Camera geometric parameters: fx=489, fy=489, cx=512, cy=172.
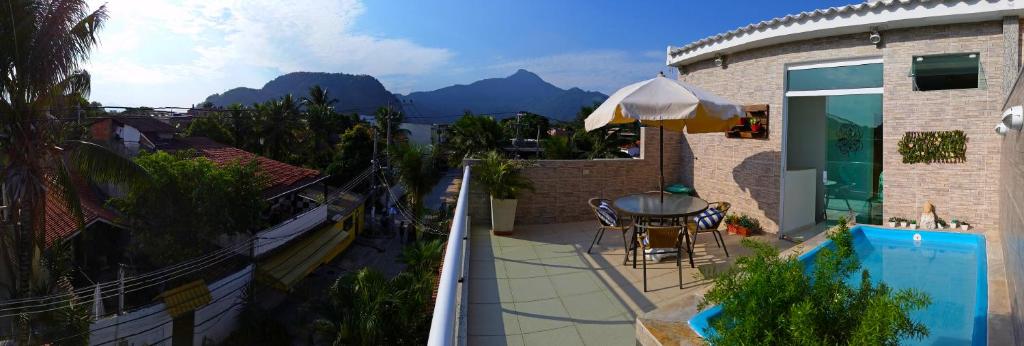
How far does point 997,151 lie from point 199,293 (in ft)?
66.2

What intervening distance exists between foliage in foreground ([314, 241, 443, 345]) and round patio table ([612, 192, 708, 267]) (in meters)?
2.90

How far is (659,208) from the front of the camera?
6254 mm

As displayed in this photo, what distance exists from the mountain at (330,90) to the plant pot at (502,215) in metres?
→ 144

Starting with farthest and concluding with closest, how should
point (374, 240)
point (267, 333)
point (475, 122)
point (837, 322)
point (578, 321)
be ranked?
point (374, 240), point (475, 122), point (267, 333), point (578, 321), point (837, 322)

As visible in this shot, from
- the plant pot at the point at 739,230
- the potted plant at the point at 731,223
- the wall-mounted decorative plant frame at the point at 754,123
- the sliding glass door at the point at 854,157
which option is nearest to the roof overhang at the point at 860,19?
the wall-mounted decorative plant frame at the point at 754,123

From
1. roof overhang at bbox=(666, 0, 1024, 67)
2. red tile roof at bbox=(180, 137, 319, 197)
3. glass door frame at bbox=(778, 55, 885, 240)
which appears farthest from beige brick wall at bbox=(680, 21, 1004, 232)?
red tile roof at bbox=(180, 137, 319, 197)

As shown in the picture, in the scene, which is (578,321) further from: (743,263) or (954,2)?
(954,2)

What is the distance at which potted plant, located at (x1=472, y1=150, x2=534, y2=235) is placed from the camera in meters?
7.70

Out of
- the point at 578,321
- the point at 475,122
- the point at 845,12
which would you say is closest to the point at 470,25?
the point at 475,122

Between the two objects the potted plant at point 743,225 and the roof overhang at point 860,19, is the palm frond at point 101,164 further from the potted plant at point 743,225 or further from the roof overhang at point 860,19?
the roof overhang at point 860,19

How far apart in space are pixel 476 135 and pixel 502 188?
57.5 ft

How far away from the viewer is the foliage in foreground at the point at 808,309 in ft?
6.29

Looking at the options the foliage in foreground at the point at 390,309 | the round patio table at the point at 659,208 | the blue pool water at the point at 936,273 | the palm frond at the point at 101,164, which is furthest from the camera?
the palm frond at the point at 101,164

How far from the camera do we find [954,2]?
245 inches
